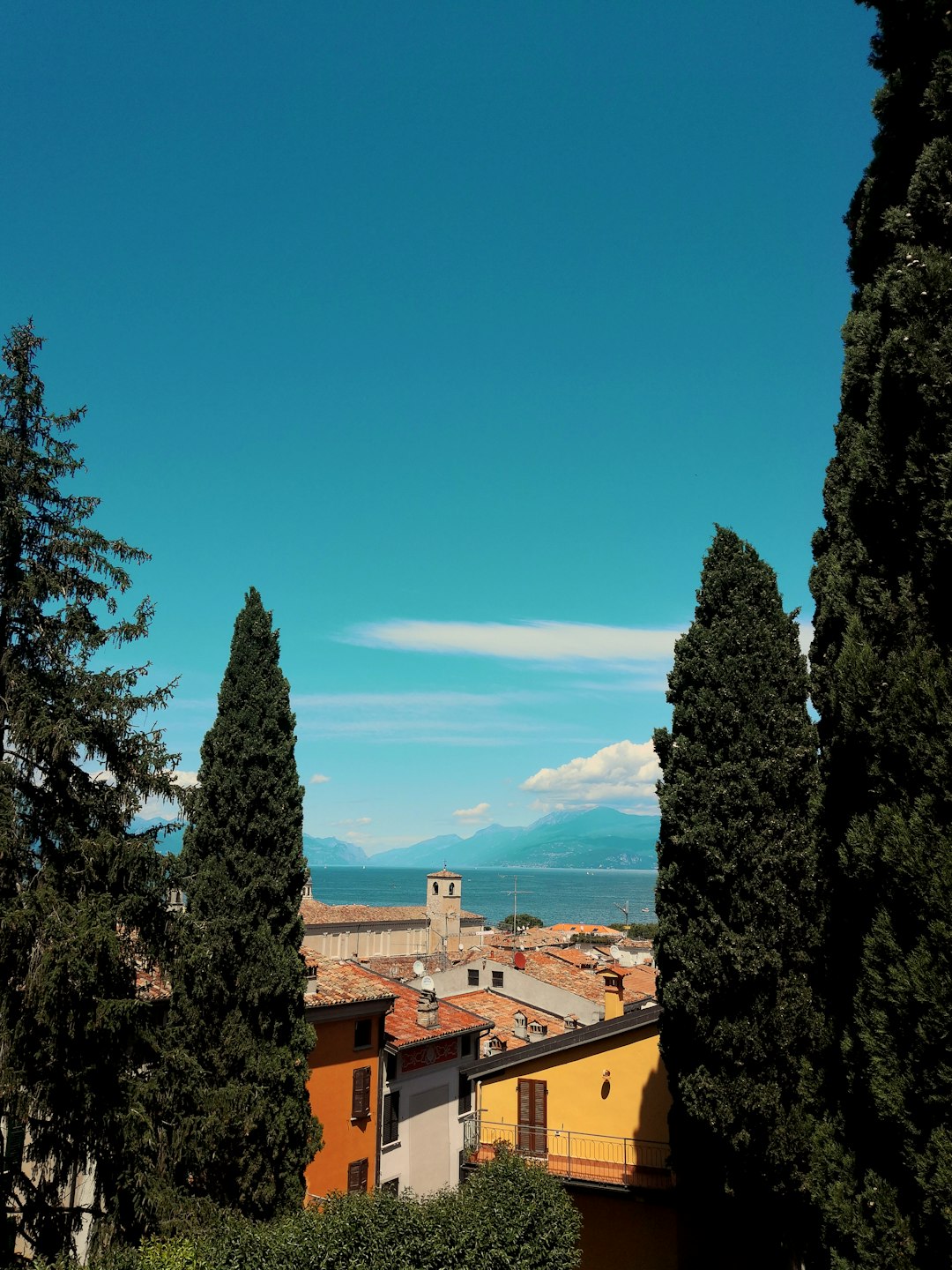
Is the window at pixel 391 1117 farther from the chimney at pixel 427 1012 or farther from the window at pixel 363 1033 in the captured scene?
the chimney at pixel 427 1012

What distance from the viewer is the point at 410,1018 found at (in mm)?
25797

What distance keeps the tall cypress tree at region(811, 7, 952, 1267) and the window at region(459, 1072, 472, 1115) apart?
23.3 meters

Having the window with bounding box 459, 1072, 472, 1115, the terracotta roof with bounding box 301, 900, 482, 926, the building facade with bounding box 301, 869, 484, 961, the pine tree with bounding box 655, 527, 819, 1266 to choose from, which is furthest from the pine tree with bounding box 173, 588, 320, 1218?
the building facade with bounding box 301, 869, 484, 961

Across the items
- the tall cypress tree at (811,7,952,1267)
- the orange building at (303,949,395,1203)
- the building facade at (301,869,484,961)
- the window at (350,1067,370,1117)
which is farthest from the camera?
the building facade at (301,869,484,961)

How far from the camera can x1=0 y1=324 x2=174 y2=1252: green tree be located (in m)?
10.4

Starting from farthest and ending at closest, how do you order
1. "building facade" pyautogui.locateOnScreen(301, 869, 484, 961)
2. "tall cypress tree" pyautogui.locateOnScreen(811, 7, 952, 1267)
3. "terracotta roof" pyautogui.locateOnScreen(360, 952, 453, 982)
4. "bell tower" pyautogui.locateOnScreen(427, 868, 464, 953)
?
"bell tower" pyautogui.locateOnScreen(427, 868, 464, 953) < "building facade" pyautogui.locateOnScreen(301, 869, 484, 961) < "terracotta roof" pyautogui.locateOnScreen(360, 952, 453, 982) < "tall cypress tree" pyautogui.locateOnScreen(811, 7, 952, 1267)

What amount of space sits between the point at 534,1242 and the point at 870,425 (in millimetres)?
12691

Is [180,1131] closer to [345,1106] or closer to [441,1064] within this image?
[345,1106]

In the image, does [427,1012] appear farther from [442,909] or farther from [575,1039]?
[442,909]

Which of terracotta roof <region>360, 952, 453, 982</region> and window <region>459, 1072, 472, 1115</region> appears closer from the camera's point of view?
window <region>459, 1072, 472, 1115</region>

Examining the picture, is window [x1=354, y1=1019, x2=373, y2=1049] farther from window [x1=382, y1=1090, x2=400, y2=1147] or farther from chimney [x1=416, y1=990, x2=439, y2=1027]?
chimney [x1=416, y1=990, x2=439, y2=1027]

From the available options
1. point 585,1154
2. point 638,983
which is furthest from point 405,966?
point 585,1154

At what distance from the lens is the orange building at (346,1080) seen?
20.8 m

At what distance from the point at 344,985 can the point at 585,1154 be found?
8.44 meters
